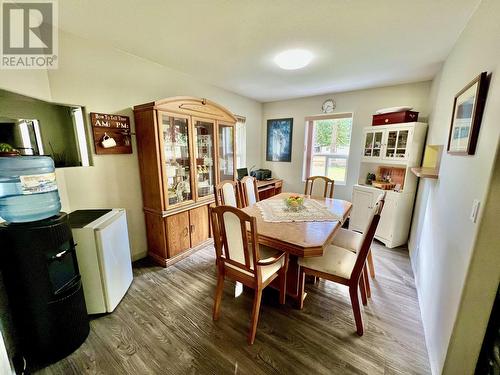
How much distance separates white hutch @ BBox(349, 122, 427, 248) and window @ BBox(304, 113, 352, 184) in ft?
1.77

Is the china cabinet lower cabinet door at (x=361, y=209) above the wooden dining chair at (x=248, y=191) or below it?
below

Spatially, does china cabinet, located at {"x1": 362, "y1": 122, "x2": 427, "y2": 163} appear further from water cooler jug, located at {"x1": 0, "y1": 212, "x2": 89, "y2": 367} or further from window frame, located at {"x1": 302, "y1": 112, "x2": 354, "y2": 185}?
water cooler jug, located at {"x1": 0, "y1": 212, "x2": 89, "y2": 367}

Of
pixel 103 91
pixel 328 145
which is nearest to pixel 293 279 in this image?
pixel 103 91

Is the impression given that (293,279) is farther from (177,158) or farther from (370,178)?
(370,178)

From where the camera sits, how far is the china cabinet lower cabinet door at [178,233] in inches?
92.9

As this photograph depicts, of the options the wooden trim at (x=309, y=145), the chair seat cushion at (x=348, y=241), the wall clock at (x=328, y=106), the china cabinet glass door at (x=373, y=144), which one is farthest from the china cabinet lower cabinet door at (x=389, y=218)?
the wall clock at (x=328, y=106)

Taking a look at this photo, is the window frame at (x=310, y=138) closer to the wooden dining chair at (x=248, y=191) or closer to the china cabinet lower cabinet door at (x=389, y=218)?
the china cabinet lower cabinet door at (x=389, y=218)

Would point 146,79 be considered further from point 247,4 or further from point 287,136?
point 287,136

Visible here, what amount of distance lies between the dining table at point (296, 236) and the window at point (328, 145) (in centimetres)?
192

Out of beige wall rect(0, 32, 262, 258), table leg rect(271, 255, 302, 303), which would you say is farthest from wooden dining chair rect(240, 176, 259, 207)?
beige wall rect(0, 32, 262, 258)

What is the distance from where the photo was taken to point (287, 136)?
424 centimetres

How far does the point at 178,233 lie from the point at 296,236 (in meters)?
1.57

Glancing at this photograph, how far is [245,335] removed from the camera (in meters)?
1.52

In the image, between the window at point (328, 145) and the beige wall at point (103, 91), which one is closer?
the beige wall at point (103, 91)
